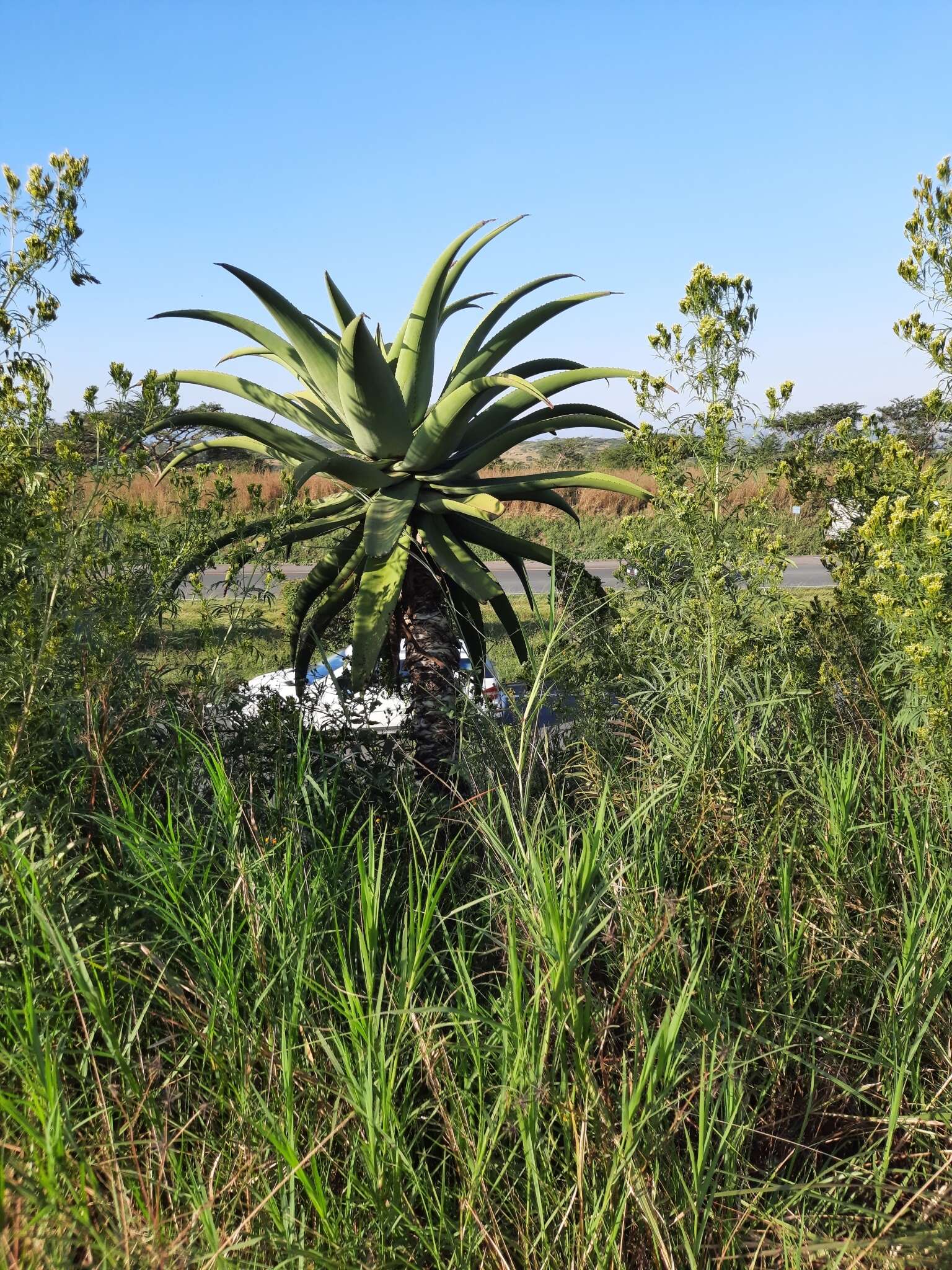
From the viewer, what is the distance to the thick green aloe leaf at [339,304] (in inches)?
162

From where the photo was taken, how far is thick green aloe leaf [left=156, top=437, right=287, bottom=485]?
12.8 ft

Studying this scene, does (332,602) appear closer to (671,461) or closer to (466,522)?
(466,522)

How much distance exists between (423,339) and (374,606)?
1.35 m

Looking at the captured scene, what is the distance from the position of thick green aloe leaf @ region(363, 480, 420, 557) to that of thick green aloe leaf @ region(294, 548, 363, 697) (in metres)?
0.25

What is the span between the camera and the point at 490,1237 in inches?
64.8

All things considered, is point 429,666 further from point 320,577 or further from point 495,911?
point 495,911

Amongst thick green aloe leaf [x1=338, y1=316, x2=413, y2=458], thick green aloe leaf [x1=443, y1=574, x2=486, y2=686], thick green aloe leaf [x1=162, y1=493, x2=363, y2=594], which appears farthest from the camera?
thick green aloe leaf [x1=443, y1=574, x2=486, y2=686]

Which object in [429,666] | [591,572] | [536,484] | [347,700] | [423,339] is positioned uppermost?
[423,339]

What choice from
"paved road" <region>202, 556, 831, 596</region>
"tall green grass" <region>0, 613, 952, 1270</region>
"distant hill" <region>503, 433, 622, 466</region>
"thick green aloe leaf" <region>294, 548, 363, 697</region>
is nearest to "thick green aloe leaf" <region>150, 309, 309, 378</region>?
"thick green aloe leaf" <region>294, 548, 363, 697</region>

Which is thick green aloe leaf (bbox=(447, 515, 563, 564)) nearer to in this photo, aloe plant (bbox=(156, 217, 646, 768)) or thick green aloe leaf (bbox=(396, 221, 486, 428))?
aloe plant (bbox=(156, 217, 646, 768))

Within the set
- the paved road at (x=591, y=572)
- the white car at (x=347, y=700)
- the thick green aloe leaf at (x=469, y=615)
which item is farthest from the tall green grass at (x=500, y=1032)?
the paved road at (x=591, y=572)

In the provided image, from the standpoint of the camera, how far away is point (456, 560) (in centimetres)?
392

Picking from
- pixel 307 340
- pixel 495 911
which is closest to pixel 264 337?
pixel 307 340

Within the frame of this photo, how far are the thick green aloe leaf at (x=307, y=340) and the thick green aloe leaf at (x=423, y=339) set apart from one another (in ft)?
0.97
